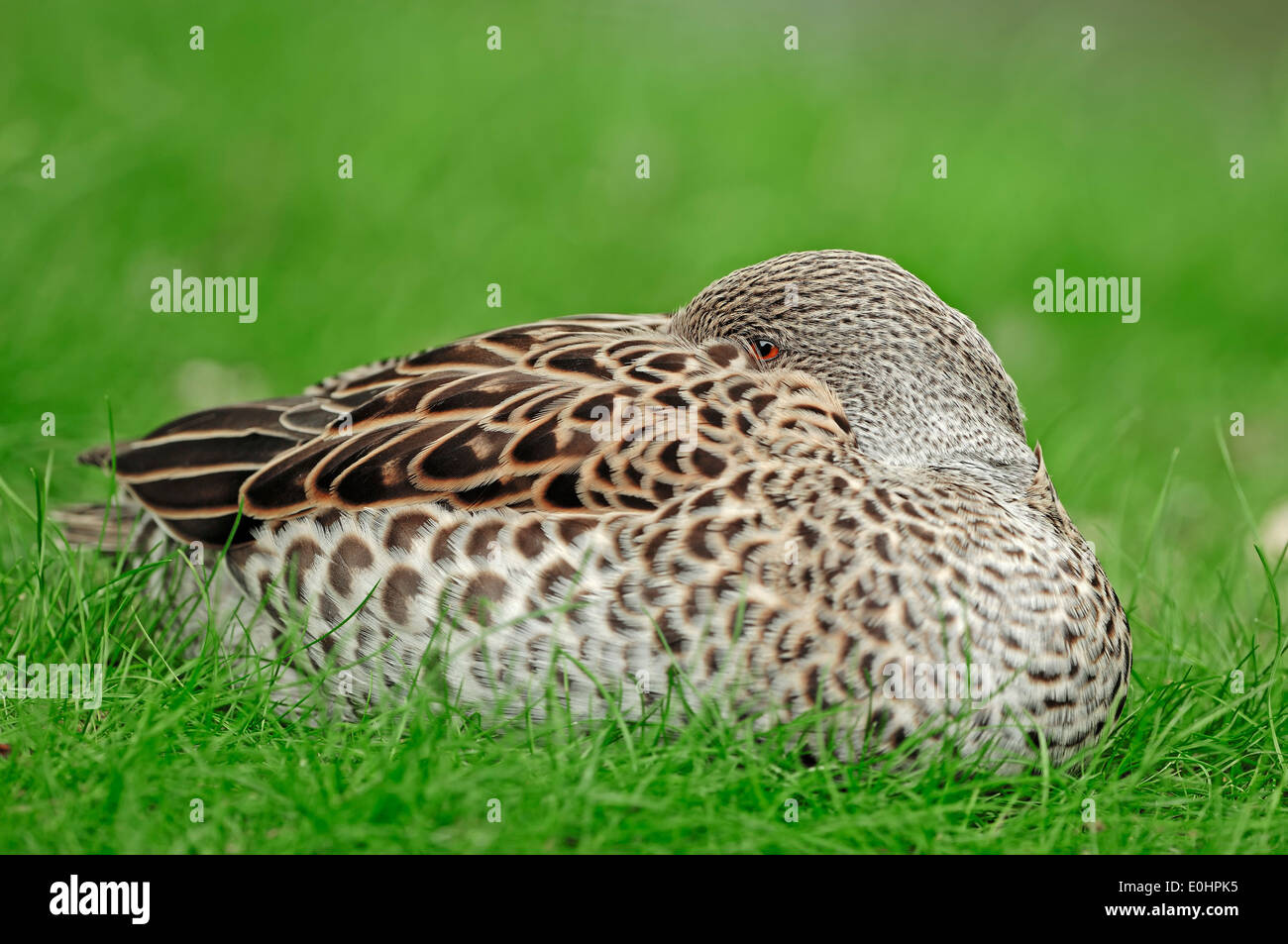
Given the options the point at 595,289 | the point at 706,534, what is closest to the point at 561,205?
the point at 595,289

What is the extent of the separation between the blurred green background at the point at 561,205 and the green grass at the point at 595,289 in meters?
0.02

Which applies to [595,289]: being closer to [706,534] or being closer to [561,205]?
[561,205]

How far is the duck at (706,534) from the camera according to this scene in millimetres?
3555

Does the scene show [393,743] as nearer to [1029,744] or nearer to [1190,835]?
[1029,744]

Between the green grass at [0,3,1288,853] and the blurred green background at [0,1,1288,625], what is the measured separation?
0.02m

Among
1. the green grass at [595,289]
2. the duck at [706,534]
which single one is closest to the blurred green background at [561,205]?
the green grass at [595,289]

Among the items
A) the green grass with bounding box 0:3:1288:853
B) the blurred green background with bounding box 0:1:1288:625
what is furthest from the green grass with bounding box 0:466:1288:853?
the blurred green background with bounding box 0:1:1288:625

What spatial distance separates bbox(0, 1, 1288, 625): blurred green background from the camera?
7.09 m

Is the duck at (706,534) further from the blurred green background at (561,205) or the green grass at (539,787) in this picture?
the blurred green background at (561,205)

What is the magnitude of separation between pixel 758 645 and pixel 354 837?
109cm

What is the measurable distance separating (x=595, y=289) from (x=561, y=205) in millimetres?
711

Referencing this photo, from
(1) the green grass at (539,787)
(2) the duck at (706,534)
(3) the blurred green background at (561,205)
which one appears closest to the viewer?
(1) the green grass at (539,787)

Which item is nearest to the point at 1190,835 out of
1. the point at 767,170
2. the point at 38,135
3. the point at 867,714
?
the point at 867,714

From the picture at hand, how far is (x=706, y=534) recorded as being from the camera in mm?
3627
